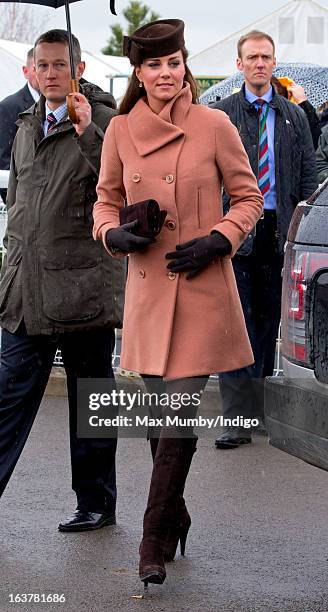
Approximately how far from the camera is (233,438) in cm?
781

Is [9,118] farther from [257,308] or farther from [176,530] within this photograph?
[176,530]

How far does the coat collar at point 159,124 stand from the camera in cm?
513

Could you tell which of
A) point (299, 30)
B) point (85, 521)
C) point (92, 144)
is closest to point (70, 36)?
point (92, 144)

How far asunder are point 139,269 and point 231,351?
0.46 metres

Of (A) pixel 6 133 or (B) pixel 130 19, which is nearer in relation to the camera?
(A) pixel 6 133

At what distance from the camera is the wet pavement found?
16.3 feet

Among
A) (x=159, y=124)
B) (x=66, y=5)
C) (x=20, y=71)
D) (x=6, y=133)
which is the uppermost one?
(x=20, y=71)

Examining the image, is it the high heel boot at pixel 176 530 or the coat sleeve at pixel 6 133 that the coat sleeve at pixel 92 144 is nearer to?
the high heel boot at pixel 176 530

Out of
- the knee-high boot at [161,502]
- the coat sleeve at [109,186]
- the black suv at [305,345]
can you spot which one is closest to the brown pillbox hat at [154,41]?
the coat sleeve at [109,186]

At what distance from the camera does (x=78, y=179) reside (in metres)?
5.63

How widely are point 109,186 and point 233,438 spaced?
285 cm

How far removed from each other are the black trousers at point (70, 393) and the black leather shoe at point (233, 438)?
185cm

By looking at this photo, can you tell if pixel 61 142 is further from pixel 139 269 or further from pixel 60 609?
pixel 60 609

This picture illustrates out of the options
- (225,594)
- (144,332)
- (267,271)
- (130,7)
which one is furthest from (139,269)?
(130,7)
